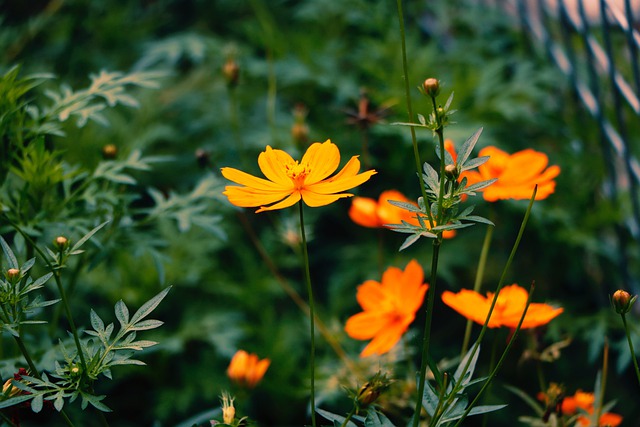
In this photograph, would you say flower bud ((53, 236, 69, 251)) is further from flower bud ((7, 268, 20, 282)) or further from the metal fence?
the metal fence

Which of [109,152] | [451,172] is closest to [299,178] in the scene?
[451,172]

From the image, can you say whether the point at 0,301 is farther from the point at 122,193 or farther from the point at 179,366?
the point at 179,366

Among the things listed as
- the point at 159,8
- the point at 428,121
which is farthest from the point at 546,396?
the point at 159,8

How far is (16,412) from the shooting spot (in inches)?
31.9

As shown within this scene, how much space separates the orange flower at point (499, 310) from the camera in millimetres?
858

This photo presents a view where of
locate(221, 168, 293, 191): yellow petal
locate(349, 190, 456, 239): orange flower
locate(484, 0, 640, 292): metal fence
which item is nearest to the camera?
locate(221, 168, 293, 191): yellow petal

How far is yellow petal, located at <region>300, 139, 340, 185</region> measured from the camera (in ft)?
2.71

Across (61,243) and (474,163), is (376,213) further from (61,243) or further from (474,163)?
(61,243)

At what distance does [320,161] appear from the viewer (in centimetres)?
84

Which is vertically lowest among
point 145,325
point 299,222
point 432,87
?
point 299,222

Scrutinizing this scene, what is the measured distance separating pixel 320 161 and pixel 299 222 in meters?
0.72

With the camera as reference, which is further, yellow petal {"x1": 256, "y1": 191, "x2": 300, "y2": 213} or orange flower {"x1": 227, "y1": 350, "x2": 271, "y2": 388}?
orange flower {"x1": 227, "y1": 350, "x2": 271, "y2": 388}

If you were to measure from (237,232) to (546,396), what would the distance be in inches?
45.7

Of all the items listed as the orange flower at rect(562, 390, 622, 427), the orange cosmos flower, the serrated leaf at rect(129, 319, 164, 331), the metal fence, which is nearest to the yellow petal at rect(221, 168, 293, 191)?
the orange cosmos flower
